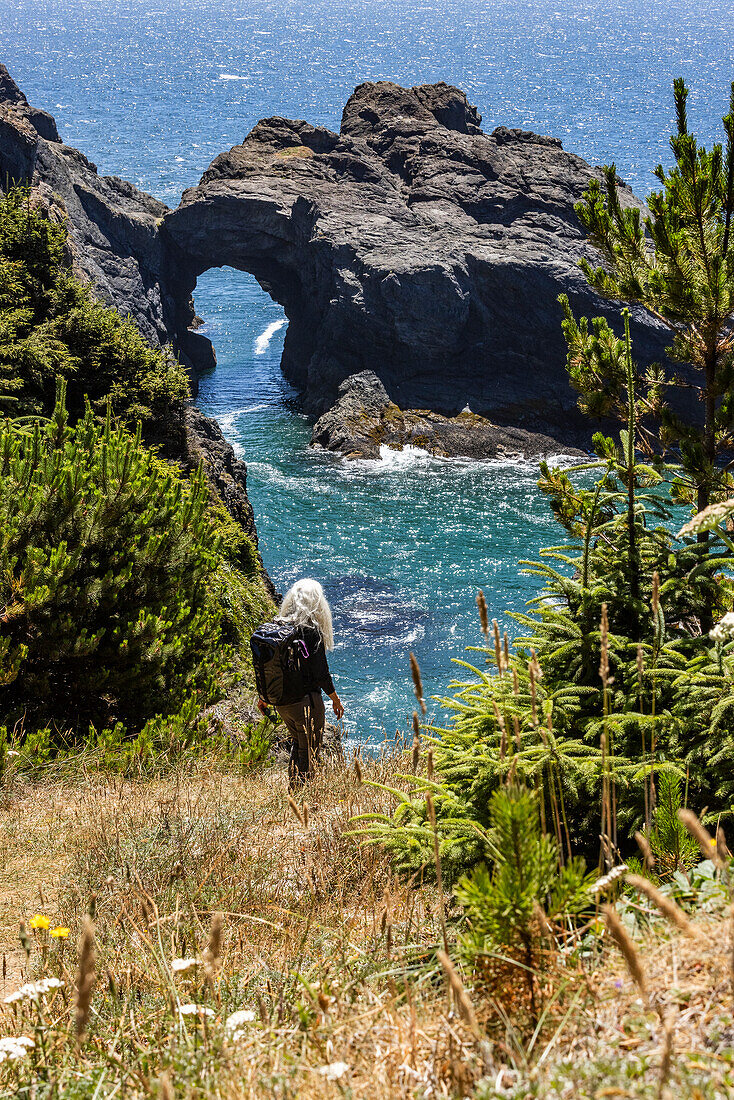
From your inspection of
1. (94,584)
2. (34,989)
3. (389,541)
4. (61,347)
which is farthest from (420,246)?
(34,989)

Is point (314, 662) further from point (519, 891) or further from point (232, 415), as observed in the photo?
point (232, 415)

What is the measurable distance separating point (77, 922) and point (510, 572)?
25416 millimetres

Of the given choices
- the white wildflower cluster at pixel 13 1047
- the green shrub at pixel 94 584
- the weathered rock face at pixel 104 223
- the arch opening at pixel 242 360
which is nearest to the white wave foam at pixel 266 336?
the arch opening at pixel 242 360

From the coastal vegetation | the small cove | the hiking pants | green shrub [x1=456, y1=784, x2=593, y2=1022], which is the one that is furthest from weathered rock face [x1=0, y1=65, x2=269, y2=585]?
green shrub [x1=456, y1=784, x2=593, y2=1022]

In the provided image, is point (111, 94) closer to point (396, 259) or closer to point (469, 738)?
point (396, 259)

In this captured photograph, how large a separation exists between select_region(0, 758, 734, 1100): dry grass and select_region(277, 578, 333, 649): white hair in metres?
2.14

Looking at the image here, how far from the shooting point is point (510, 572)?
28719 millimetres

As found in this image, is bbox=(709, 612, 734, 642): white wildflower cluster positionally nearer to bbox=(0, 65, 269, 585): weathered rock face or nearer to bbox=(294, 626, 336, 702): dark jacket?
bbox=(294, 626, 336, 702): dark jacket

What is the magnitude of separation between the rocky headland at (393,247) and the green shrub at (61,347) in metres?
20.8

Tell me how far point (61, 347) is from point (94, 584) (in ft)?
28.0

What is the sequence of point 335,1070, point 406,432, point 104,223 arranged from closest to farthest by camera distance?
point 335,1070
point 406,432
point 104,223

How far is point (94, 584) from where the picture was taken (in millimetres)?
8609

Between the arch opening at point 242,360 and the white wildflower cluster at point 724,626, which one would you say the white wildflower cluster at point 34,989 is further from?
the arch opening at point 242,360

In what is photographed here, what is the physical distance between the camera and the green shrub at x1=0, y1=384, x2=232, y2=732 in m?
8.30
